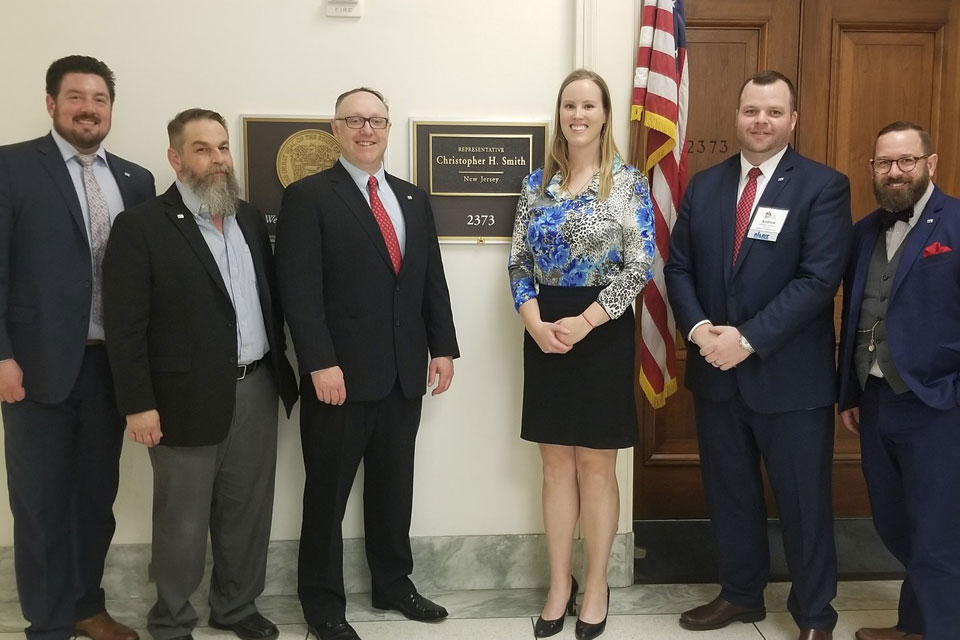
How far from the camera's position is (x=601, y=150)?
2.56 m

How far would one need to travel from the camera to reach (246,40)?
2.82 metres

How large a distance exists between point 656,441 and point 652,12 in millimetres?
1880

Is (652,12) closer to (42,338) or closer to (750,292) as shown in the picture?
(750,292)

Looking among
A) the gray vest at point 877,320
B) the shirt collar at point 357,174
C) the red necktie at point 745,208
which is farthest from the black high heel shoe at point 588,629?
the shirt collar at point 357,174

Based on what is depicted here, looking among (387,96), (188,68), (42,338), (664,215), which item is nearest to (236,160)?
(188,68)

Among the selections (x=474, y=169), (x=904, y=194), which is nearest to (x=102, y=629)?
(x=474, y=169)

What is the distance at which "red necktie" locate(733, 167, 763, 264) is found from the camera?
250 centimetres

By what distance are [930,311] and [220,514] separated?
2437 mm

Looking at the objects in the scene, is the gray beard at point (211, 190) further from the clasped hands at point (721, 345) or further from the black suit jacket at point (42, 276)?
the clasped hands at point (721, 345)

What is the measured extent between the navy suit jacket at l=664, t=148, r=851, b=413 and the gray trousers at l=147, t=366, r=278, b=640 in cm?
154

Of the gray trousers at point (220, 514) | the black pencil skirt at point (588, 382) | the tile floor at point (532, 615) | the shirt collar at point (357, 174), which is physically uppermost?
the shirt collar at point (357, 174)

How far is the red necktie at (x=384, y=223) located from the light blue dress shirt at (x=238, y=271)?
462mm

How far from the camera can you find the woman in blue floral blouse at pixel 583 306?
8.13ft

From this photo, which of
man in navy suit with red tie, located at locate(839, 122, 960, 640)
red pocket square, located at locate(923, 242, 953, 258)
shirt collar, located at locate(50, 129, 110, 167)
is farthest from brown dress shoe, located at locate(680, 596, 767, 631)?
shirt collar, located at locate(50, 129, 110, 167)
